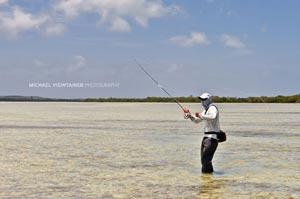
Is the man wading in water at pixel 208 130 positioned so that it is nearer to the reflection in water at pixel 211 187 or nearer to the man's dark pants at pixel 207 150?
the man's dark pants at pixel 207 150

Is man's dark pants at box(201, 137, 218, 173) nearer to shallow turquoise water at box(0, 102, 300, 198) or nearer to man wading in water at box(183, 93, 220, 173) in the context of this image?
man wading in water at box(183, 93, 220, 173)

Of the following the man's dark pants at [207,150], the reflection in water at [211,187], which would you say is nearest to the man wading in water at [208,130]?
the man's dark pants at [207,150]

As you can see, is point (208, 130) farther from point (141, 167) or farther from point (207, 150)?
point (141, 167)

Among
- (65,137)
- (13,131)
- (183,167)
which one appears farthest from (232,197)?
(13,131)

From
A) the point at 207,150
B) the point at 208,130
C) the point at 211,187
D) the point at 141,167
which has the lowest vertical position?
the point at 211,187

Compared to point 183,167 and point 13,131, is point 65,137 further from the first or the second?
point 183,167

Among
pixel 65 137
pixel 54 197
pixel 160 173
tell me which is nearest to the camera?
pixel 54 197

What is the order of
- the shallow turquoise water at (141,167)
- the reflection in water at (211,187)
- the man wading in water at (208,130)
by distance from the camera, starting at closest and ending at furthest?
the reflection in water at (211,187) < the shallow turquoise water at (141,167) < the man wading in water at (208,130)

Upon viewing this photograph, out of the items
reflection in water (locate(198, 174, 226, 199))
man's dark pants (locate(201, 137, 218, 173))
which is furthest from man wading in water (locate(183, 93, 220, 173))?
reflection in water (locate(198, 174, 226, 199))

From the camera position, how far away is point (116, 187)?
31.7 feet

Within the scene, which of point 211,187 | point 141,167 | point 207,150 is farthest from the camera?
point 141,167

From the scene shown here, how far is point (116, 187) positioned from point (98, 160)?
137 inches

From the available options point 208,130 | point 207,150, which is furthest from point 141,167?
point 208,130

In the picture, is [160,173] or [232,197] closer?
[232,197]
